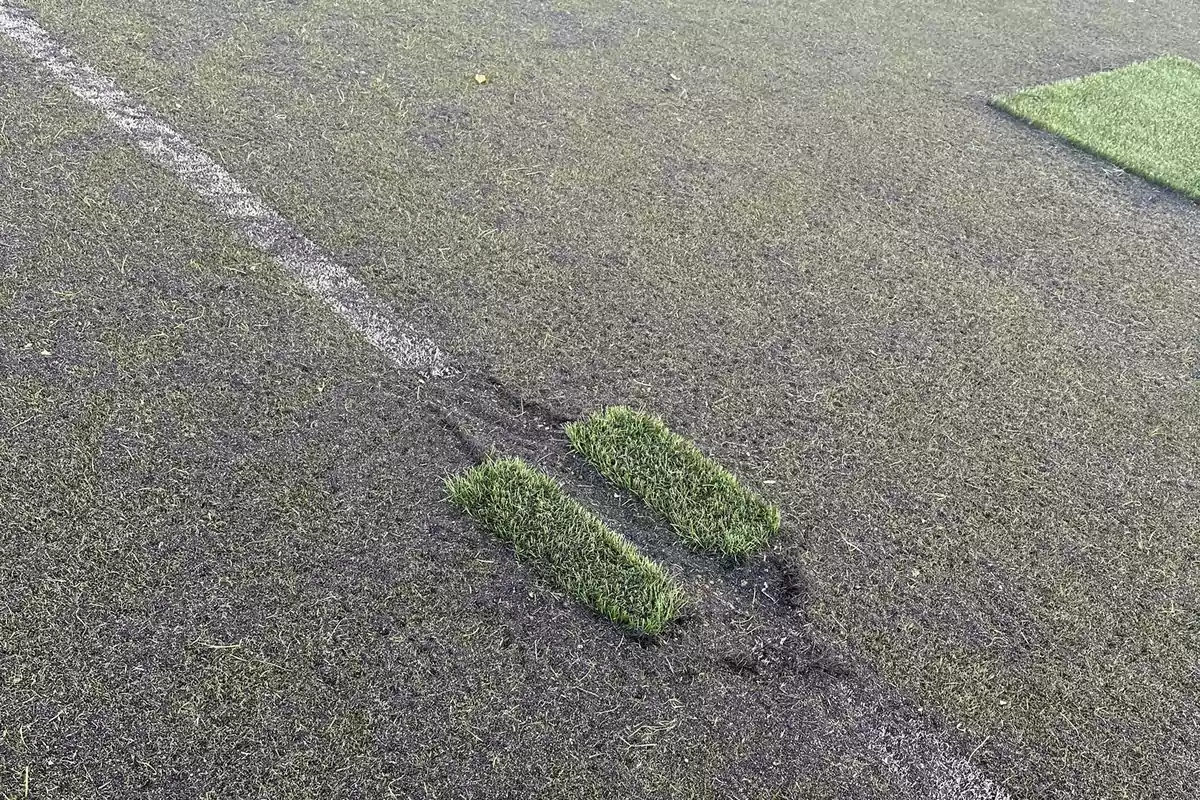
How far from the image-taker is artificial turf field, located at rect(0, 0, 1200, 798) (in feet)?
6.48

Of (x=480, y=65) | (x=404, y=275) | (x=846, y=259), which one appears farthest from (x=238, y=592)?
(x=480, y=65)

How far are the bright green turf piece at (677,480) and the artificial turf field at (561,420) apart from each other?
66 millimetres

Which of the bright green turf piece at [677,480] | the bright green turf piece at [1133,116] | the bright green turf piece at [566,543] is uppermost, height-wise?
the bright green turf piece at [1133,116]

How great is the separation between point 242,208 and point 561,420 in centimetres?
154

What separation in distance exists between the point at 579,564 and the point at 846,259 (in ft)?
5.84

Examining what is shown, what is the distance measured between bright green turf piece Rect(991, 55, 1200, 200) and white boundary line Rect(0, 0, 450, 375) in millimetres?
3383

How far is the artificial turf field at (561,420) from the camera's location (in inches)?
77.7

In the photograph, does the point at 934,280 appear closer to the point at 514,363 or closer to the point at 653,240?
the point at 653,240

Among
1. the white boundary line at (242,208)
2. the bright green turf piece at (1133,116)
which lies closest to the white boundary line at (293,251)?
the white boundary line at (242,208)

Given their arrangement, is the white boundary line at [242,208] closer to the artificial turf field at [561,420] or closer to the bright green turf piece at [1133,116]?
the artificial turf field at [561,420]

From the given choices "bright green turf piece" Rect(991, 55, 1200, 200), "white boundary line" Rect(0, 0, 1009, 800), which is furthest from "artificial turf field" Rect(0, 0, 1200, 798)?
"bright green turf piece" Rect(991, 55, 1200, 200)

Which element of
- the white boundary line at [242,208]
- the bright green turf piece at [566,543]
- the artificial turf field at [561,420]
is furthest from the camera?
the white boundary line at [242,208]

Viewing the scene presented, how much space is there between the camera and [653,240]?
3.41 m

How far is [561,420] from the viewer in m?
2.68
